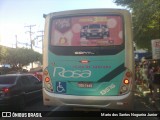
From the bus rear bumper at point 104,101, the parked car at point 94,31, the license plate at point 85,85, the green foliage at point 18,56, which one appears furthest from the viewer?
the green foliage at point 18,56

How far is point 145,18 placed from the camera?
1457cm

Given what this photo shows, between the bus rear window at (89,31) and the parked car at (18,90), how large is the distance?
287cm

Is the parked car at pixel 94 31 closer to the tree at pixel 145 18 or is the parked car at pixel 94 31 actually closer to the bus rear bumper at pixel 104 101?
the bus rear bumper at pixel 104 101

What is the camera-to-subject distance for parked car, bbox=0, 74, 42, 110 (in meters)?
9.97

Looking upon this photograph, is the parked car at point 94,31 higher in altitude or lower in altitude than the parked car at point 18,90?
higher

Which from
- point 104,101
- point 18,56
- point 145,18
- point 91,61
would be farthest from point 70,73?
point 18,56

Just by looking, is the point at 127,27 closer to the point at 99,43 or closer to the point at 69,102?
the point at 99,43

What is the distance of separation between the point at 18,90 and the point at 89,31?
13.4ft

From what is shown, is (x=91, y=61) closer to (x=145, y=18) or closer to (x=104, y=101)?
(x=104, y=101)

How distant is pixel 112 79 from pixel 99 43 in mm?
1054

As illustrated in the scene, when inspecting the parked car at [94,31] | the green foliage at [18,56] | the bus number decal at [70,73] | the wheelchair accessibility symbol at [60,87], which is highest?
the parked car at [94,31]

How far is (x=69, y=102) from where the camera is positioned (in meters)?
8.02

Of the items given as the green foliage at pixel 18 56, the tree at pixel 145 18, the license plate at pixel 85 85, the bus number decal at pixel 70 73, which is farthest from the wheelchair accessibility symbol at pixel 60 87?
the green foliage at pixel 18 56

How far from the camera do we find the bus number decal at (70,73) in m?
8.00
